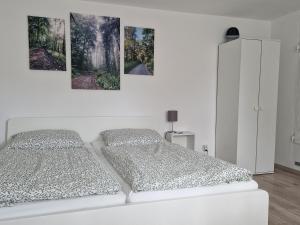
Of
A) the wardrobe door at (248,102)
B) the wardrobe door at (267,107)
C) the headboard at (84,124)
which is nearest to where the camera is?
the headboard at (84,124)

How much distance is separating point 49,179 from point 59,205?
0.74 ft

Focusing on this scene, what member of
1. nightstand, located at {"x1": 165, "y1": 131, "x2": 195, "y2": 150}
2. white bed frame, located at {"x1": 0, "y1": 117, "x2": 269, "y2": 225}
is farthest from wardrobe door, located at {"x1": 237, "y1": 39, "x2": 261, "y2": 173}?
white bed frame, located at {"x1": 0, "y1": 117, "x2": 269, "y2": 225}

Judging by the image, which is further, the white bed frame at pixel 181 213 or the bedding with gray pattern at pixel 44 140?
the bedding with gray pattern at pixel 44 140

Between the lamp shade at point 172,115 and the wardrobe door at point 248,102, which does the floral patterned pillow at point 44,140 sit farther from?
the wardrobe door at point 248,102

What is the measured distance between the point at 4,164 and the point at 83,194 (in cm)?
85

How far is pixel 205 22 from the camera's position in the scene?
3969 millimetres

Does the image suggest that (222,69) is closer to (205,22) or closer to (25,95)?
(205,22)

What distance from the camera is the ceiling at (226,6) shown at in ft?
11.2

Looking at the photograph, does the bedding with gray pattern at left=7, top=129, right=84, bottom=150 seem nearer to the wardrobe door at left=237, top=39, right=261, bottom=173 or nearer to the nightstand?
the nightstand

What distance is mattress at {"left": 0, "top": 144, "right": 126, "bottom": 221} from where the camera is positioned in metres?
1.47

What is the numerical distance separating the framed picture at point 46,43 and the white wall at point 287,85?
124 inches

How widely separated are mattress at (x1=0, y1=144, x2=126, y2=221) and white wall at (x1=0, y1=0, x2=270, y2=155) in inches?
79.1

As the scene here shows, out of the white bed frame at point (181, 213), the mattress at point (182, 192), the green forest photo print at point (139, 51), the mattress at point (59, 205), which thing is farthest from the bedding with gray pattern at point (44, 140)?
the white bed frame at point (181, 213)

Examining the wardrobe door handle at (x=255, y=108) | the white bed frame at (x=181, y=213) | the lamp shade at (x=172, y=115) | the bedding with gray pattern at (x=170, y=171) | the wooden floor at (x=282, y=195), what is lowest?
the wooden floor at (x=282, y=195)
